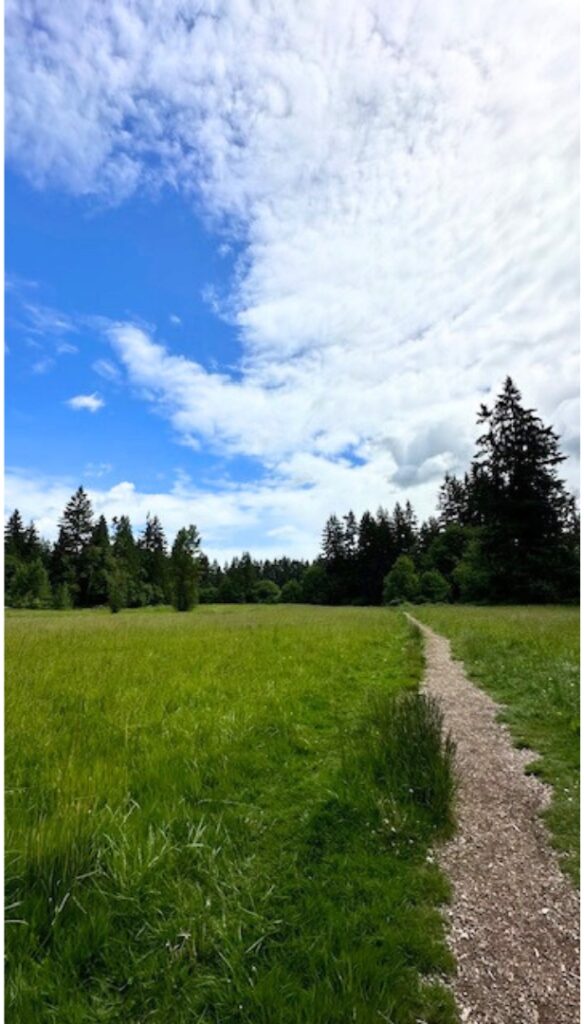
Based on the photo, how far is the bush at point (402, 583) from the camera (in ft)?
221

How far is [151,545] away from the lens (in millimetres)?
93312

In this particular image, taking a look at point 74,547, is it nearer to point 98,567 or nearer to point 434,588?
point 98,567

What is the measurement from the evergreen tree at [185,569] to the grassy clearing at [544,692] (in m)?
41.7

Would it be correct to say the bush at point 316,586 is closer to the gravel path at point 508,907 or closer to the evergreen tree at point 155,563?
the evergreen tree at point 155,563

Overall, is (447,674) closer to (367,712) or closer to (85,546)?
(367,712)

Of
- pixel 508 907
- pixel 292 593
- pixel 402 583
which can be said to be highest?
pixel 508 907

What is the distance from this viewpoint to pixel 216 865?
4.13m

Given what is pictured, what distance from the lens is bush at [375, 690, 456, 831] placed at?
203 inches

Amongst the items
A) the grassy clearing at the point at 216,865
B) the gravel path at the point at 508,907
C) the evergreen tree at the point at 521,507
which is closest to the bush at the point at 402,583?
the evergreen tree at the point at 521,507

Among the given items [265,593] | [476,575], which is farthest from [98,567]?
[476,575]

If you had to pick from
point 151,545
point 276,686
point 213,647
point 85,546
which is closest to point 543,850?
point 276,686

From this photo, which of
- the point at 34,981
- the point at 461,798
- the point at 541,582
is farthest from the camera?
the point at 541,582

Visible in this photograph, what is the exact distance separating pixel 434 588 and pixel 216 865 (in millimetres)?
63724

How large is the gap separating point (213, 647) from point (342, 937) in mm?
11261
